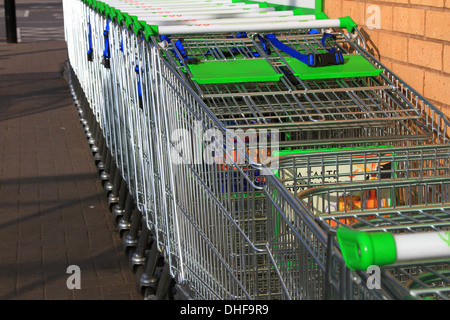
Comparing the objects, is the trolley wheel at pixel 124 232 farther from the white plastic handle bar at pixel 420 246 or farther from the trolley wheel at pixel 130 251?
the white plastic handle bar at pixel 420 246

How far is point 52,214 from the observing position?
586 cm

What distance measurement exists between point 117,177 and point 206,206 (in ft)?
9.69

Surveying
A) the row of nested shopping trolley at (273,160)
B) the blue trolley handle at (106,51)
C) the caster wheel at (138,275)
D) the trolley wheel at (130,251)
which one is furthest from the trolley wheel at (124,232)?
the blue trolley handle at (106,51)

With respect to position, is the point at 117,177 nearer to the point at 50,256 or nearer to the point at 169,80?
the point at 50,256

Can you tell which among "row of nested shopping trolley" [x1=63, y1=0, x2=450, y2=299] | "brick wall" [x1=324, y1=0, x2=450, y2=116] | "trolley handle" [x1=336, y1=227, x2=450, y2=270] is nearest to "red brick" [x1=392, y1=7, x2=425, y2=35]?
"brick wall" [x1=324, y1=0, x2=450, y2=116]

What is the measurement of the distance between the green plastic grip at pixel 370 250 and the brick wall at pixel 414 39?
6.93 ft

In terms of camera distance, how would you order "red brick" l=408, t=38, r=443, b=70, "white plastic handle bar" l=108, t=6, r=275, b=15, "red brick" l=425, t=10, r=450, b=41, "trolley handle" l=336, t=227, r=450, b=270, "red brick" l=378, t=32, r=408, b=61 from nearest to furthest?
"trolley handle" l=336, t=227, r=450, b=270, "red brick" l=425, t=10, r=450, b=41, "red brick" l=408, t=38, r=443, b=70, "red brick" l=378, t=32, r=408, b=61, "white plastic handle bar" l=108, t=6, r=275, b=15

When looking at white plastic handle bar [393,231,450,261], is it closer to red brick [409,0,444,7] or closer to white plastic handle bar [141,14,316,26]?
red brick [409,0,444,7]

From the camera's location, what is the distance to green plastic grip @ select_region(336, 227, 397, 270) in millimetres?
1341

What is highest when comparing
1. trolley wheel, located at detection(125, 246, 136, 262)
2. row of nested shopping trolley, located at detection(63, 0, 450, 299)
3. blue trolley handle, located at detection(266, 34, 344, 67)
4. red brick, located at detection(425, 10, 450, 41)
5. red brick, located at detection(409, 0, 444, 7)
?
red brick, located at detection(409, 0, 444, 7)

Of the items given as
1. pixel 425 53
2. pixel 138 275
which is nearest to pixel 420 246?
pixel 425 53

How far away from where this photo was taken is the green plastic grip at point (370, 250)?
1.34 meters

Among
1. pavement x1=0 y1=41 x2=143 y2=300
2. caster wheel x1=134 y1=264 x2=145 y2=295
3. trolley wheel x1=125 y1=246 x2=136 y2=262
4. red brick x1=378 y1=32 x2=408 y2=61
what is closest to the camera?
red brick x1=378 y1=32 x2=408 y2=61

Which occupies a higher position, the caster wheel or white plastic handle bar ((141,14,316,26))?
white plastic handle bar ((141,14,316,26))
